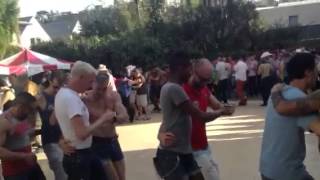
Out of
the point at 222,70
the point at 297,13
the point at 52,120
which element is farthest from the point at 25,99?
the point at 297,13

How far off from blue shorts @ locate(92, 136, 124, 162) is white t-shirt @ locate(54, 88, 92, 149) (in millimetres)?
777

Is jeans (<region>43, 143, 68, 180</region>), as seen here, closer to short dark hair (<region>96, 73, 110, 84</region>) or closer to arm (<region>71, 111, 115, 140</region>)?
short dark hair (<region>96, 73, 110, 84</region>)

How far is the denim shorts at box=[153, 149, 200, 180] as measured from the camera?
5902 millimetres

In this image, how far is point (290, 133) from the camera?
4258 millimetres

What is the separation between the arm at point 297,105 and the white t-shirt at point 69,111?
195 centimetres

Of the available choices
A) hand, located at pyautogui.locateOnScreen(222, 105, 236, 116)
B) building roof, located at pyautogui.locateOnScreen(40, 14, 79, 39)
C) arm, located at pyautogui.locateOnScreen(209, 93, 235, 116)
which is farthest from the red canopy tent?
building roof, located at pyautogui.locateOnScreen(40, 14, 79, 39)

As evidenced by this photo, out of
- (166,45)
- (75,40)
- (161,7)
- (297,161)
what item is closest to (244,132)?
(297,161)

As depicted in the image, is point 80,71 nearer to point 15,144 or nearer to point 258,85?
point 15,144

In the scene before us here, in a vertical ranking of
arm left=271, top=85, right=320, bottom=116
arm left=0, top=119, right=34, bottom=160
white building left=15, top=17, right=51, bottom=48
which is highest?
arm left=271, top=85, right=320, bottom=116

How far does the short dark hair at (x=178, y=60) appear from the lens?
228 inches

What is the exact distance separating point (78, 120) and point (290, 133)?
1974mm

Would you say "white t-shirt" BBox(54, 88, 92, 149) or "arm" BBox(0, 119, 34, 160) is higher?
"white t-shirt" BBox(54, 88, 92, 149)

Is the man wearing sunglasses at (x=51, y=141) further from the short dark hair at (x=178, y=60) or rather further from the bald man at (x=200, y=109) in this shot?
the short dark hair at (x=178, y=60)

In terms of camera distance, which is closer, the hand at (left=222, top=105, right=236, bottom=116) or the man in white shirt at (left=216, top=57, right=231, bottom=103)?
the hand at (left=222, top=105, right=236, bottom=116)
